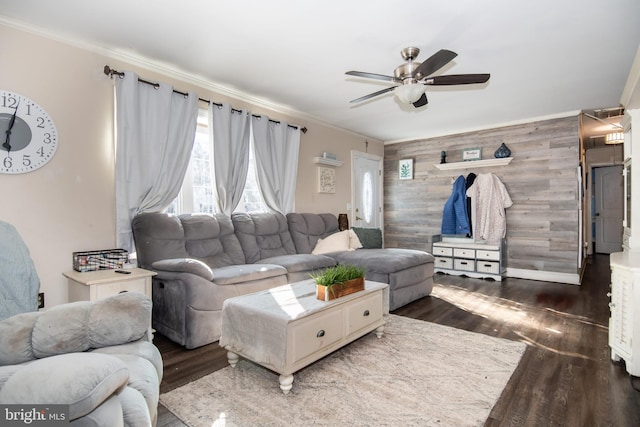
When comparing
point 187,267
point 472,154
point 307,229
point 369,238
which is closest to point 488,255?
point 472,154

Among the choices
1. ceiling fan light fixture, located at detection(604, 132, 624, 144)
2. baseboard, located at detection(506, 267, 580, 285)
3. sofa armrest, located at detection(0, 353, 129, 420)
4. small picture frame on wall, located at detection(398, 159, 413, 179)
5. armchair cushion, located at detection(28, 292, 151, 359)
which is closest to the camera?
sofa armrest, located at detection(0, 353, 129, 420)

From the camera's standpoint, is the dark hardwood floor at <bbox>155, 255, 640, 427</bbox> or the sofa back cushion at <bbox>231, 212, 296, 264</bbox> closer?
the dark hardwood floor at <bbox>155, 255, 640, 427</bbox>

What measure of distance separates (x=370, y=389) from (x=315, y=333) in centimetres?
46

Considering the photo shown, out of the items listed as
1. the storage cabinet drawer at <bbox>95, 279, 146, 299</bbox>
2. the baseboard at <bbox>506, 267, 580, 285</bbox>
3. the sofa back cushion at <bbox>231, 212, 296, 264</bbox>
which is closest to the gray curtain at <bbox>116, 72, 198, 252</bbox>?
the storage cabinet drawer at <bbox>95, 279, 146, 299</bbox>

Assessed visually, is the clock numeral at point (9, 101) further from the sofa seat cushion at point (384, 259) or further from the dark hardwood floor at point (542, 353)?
the sofa seat cushion at point (384, 259)

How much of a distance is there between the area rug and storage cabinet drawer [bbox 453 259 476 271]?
2654 millimetres

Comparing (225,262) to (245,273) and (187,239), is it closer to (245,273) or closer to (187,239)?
(187,239)

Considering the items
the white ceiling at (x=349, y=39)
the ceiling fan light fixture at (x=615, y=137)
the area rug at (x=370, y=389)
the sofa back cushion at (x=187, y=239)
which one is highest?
the white ceiling at (x=349, y=39)

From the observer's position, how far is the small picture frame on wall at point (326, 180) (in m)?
5.09

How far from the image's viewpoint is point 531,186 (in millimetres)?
4984

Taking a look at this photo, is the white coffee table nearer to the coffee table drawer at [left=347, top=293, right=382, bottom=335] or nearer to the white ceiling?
the coffee table drawer at [left=347, top=293, right=382, bottom=335]

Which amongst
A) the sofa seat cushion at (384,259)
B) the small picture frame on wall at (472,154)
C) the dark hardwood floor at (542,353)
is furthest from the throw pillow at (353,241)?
the small picture frame on wall at (472,154)

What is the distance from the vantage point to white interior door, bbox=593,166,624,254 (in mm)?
7453

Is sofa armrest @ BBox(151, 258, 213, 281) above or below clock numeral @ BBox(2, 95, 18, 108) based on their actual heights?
below
